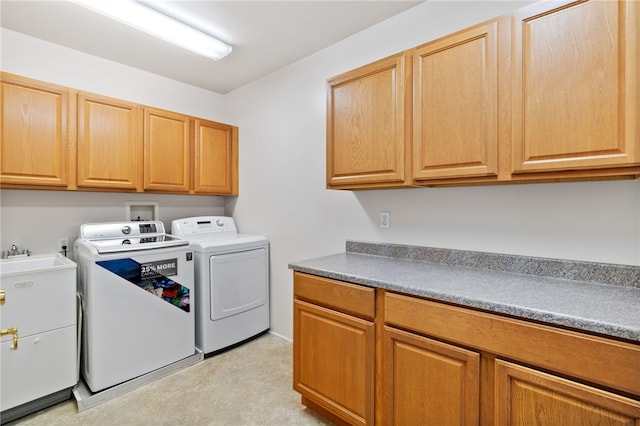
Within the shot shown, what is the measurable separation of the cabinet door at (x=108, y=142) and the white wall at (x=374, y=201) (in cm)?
105

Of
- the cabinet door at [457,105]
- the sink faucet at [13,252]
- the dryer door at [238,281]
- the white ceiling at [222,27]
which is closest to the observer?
the cabinet door at [457,105]

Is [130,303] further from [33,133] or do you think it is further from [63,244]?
[33,133]

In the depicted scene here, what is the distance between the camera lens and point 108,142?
8.15 ft

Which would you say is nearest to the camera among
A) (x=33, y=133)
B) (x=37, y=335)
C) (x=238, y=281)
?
(x=37, y=335)

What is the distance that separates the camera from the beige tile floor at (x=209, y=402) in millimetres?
1835

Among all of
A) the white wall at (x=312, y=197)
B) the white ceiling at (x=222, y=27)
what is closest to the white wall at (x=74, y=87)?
the white wall at (x=312, y=197)

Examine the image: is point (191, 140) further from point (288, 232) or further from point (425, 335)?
point (425, 335)

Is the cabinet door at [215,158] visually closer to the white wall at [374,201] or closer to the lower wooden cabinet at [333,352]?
the white wall at [374,201]

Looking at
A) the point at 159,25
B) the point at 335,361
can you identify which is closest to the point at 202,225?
the point at 159,25

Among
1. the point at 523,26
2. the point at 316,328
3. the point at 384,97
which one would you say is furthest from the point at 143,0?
the point at 316,328

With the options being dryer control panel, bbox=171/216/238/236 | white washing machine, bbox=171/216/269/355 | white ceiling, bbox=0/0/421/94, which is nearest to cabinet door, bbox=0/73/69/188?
white ceiling, bbox=0/0/421/94

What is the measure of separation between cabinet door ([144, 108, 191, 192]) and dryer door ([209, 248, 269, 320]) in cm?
89

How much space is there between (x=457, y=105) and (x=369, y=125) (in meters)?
0.52

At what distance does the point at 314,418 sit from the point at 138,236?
6.66ft
